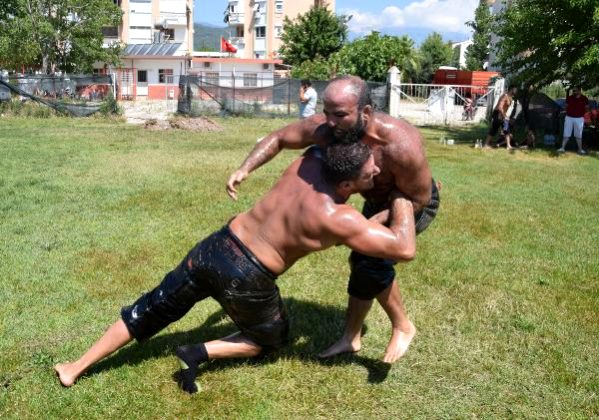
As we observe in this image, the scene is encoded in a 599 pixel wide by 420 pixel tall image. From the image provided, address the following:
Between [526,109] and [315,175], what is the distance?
15.0 metres

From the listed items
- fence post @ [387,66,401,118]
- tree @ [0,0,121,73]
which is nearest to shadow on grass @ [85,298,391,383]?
fence post @ [387,66,401,118]

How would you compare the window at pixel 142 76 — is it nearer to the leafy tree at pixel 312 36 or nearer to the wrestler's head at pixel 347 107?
the leafy tree at pixel 312 36

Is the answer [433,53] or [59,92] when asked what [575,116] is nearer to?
[59,92]

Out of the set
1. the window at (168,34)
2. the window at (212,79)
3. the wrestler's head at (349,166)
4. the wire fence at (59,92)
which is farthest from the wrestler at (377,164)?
the window at (168,34)

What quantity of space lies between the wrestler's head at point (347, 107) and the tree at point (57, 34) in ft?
118

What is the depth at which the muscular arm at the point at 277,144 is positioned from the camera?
353cm

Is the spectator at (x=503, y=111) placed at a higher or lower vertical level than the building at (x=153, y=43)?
lower

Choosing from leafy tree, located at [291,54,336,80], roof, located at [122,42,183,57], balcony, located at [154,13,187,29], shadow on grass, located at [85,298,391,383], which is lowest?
shadow on grass, located at [85,298,391,383]

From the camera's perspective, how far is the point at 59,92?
2248cm

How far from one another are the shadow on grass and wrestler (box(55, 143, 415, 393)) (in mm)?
351

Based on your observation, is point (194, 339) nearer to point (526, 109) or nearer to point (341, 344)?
point (341, 344)

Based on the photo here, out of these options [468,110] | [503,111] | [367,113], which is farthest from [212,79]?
[367,113]

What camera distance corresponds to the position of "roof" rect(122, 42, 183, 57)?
51875mm

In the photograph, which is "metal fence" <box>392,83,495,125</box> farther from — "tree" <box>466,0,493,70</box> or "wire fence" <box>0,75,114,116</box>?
"tree" <box>466,0,493,70</box>
